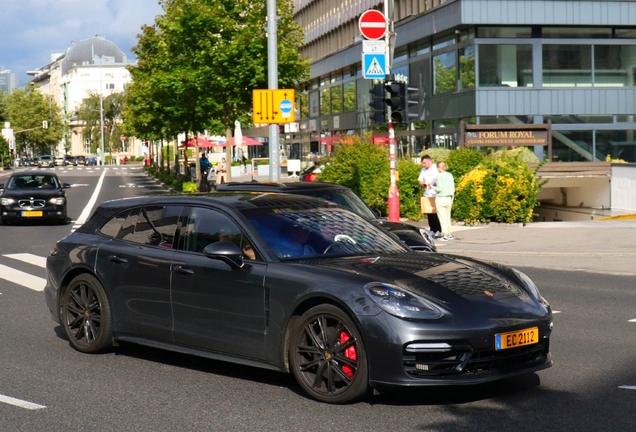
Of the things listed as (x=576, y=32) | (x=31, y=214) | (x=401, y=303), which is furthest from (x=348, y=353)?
(x=576, y=32)

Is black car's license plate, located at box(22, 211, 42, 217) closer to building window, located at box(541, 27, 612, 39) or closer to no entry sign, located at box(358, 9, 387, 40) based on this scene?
no entry sign, located at box(358, 9, 387, 40)

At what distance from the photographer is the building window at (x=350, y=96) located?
62.1 metres

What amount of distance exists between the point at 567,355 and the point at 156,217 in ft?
11.8

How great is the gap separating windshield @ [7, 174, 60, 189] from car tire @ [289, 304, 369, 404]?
23253 mm

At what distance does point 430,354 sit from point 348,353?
22.0 inches

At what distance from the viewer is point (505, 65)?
4366 centimetres

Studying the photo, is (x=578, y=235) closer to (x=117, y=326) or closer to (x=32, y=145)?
(x=117, y=326)

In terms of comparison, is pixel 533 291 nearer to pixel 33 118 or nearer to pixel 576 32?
pixel 576 32

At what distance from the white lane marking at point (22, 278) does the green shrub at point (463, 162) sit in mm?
12820

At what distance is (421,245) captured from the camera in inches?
516

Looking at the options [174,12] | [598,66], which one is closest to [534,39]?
[598,66]

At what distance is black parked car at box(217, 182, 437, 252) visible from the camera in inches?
534

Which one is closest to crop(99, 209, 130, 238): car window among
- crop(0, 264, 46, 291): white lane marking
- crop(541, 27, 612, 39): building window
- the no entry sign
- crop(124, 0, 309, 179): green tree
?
crop(0, 264, 46, 291): white lane marking

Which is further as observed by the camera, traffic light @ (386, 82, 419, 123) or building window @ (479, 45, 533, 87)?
building window @ (479, 45, 533, 87)
